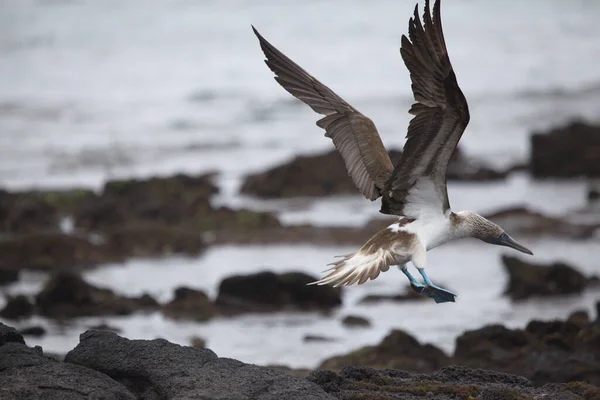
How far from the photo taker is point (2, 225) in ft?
63.9

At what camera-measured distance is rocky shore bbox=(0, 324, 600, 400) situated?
7.66 metres

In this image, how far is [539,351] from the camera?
11898 mm

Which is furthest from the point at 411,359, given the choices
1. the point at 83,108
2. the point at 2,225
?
the point at 83,108

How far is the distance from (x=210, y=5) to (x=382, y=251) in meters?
45.1

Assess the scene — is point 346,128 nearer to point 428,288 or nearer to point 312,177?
point 428,288

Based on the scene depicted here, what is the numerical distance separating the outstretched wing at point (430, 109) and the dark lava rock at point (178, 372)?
202 cm

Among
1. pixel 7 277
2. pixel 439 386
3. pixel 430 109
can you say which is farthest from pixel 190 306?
pixel 439 386

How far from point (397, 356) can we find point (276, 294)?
2.74m

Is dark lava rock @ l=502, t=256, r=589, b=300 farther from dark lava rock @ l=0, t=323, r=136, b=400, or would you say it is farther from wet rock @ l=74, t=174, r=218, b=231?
dark lava rock @ l=0, t=323, r=136, b=400

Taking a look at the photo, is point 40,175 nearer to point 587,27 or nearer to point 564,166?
point 564,166

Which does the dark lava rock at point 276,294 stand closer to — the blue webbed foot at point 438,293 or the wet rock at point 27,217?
the wet rock at point 27,217

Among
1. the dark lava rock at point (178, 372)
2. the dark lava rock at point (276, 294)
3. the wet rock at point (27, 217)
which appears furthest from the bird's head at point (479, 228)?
the wet rock at point (27, 217)

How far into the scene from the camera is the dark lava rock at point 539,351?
11422 mm

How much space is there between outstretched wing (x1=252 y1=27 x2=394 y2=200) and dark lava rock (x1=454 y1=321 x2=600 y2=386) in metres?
2.46
